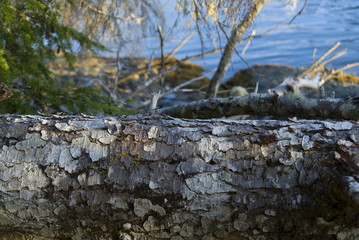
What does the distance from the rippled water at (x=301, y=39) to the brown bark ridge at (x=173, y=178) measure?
7.89 meters

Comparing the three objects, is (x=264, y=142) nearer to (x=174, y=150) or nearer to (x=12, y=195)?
(x=174, y=150)

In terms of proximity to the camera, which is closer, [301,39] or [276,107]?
[276,107]

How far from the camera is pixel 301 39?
1162 cm

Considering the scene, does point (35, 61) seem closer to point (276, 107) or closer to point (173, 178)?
point (276, 107)

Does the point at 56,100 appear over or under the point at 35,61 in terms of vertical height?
under

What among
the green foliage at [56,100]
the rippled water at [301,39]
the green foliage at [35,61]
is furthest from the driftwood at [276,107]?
the rippled water at [301,39]

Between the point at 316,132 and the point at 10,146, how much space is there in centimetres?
144

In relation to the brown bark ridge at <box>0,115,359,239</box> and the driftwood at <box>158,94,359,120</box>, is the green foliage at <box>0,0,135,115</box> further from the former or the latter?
the brown bark ridge at <box>0,115,359,239</box>

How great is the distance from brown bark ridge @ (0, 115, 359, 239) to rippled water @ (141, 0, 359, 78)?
25.9 ft

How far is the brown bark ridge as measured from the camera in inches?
59.0

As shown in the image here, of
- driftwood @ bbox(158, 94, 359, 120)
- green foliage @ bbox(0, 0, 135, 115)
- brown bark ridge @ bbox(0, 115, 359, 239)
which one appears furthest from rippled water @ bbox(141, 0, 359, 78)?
brown bark ridge @ bbox(0, 115, 359, 239)

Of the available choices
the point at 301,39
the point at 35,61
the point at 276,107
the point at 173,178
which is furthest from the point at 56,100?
the point at 301,39

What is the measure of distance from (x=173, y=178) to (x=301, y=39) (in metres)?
11.2

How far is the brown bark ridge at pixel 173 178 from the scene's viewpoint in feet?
4.91
